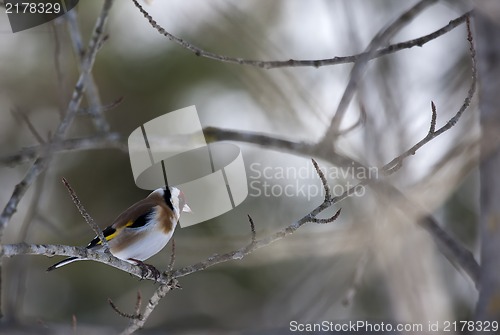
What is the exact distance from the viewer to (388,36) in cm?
231

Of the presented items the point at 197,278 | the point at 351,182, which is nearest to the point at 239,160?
the point at 351,182

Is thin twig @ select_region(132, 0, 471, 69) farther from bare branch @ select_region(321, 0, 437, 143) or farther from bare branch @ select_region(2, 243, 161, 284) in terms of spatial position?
bare branch @ select_region(2, 243, 161, 284)

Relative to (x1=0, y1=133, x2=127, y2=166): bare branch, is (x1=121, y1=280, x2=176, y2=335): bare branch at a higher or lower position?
lower

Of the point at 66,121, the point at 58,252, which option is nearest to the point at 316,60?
the point at 66,121

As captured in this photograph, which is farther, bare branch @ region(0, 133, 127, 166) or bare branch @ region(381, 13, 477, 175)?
bare branch @ region(0, 133, 127, 166)

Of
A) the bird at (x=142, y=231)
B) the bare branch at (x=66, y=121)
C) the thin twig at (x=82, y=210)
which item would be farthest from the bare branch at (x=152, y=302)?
the bird at (x=142, y=231)

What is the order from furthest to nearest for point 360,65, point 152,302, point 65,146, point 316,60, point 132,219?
point 132,219 < point 65,146 < point 316,60 < point 152,302 < point 360,65

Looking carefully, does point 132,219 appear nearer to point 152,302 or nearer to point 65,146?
point 65,146

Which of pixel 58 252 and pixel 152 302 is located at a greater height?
pixel 58 252

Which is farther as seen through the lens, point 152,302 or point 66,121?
point 66,121

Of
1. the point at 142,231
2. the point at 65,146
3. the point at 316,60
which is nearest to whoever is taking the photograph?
the point at 316,60

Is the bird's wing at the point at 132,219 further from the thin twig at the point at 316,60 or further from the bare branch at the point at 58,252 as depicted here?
the thin twig at the point at 316,60

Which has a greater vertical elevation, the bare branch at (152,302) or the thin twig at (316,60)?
the thin twig at (316,60)

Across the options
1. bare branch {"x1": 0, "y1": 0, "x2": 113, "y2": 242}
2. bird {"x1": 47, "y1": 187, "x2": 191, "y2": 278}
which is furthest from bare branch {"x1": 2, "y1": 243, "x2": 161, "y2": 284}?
bird {"x1": 47, "y1": 187, "x2": 191, "y2": 278}
